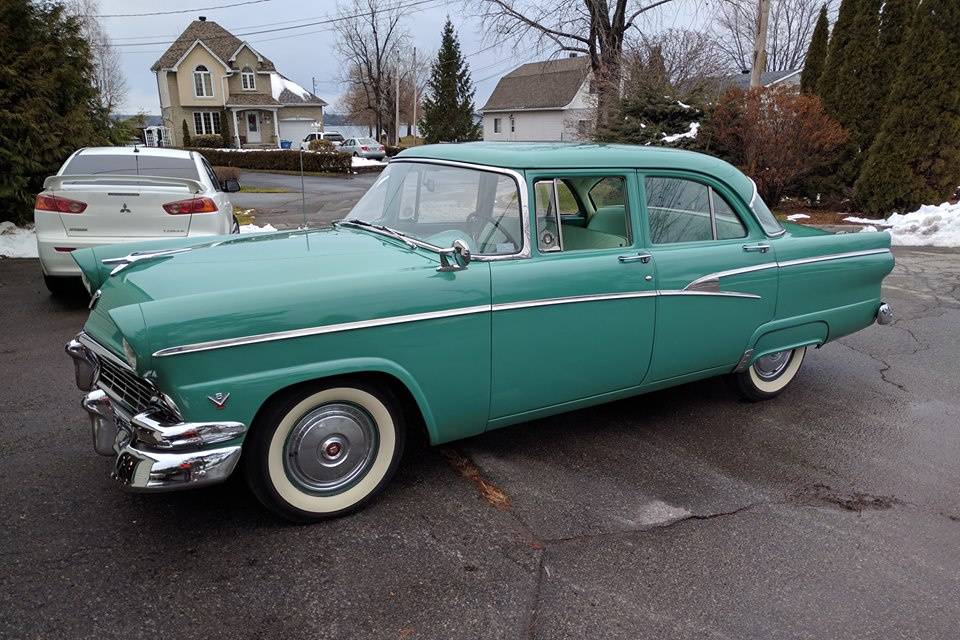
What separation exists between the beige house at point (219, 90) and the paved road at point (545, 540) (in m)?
48.6

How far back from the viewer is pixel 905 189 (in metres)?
12.9

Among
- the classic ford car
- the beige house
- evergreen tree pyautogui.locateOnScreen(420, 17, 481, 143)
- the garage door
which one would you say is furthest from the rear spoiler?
the garage door

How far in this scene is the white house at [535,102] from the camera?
47.0 m

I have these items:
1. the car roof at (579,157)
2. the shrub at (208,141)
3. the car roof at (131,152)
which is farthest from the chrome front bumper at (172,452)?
the shrub at (208,141)

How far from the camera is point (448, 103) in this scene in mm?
42250

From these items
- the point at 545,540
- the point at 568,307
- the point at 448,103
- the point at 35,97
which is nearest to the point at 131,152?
the point at 35,97

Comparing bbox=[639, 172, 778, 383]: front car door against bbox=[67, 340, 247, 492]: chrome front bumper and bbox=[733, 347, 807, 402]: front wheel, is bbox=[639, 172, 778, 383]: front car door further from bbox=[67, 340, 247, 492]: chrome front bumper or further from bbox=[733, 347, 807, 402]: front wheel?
bbox=[67, 340, 247, 492]: chrome front bumper

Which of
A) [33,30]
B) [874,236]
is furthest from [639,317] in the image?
[33,30]

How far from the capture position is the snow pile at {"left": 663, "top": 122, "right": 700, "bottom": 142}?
1434cm

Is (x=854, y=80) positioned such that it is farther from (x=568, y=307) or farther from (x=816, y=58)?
(x=568, y=307)

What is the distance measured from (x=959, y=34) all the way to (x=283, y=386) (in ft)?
47.5

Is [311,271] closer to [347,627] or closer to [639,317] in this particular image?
[347,627]

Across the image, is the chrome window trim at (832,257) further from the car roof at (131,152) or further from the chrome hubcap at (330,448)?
the car roof at (131,152)

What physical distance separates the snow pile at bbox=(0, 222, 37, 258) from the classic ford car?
6926 millimetres
